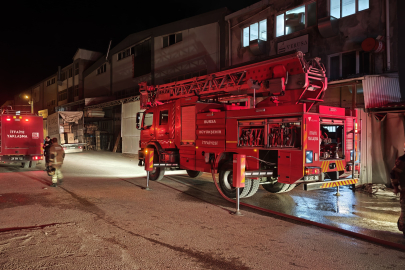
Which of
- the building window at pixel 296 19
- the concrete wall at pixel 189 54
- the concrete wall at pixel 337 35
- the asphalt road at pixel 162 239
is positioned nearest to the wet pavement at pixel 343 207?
the asphalt road at pixel 162 239

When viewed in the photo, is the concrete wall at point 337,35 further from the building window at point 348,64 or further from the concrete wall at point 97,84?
the concrete wall at point 97,84

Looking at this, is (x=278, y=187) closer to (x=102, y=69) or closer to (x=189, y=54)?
(x=189, y=54)

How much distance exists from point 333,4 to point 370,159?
23.4ft

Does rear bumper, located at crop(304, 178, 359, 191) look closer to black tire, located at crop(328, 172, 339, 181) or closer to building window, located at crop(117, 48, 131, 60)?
black tire, located at crop(328, 172, 339, 181)

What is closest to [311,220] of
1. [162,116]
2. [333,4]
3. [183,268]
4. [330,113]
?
[330,113]

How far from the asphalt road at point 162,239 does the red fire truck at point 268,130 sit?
121cm

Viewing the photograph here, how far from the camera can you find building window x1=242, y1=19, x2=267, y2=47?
16672 mm

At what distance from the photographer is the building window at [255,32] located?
54.7ft

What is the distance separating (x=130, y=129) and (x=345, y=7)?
16.9 m

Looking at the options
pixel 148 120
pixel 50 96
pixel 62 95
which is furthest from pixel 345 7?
pixel 50 96

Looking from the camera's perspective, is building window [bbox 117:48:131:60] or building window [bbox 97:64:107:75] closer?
building window [bbox 117:48:131:60]

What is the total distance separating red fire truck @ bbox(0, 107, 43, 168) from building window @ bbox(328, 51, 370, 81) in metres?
14.1

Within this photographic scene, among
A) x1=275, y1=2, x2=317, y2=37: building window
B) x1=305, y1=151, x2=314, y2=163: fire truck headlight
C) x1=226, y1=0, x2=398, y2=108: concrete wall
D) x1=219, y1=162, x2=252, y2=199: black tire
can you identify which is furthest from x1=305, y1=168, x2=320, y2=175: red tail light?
x1=275, y1=2, x2=317, y2=37: building window

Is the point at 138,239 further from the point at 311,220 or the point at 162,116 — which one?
the point at 162,116
